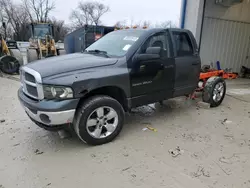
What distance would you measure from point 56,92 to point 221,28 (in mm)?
8804

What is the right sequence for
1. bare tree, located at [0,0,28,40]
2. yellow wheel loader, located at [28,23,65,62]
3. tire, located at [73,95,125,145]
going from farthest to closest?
bare tree, located at [0,0,28,40] → yellow wheel loader, located at [28,23,65,62] → tire, located at [73,95,125,145]

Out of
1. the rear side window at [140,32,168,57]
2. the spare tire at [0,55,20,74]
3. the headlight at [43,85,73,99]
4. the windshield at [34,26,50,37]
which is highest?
the windshield at [34,26,50,37]

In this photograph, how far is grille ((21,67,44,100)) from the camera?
9.07 feet

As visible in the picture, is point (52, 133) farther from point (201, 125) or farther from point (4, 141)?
point (201, 125)

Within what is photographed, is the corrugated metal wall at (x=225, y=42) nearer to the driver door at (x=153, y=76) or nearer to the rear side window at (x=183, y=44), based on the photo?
the rear side window at (x=183, y=44)

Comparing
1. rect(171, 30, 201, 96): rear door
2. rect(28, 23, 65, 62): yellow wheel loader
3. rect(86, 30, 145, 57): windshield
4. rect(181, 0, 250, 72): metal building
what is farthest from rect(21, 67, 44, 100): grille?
rect(28, 23, 65, 62): yellow wheel loader

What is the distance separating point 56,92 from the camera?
2.75 metres

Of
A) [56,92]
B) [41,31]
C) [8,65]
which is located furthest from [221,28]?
[41,31]

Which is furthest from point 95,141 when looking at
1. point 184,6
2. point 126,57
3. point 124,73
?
point 184,6

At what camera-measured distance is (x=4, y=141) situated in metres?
3.39

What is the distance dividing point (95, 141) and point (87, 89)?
0.84 metres

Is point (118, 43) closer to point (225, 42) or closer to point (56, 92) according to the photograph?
point (56, 92)

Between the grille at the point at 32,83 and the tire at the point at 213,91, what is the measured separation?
12.9 ft

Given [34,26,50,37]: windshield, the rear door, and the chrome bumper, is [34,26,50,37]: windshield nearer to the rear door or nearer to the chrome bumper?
the rear door
